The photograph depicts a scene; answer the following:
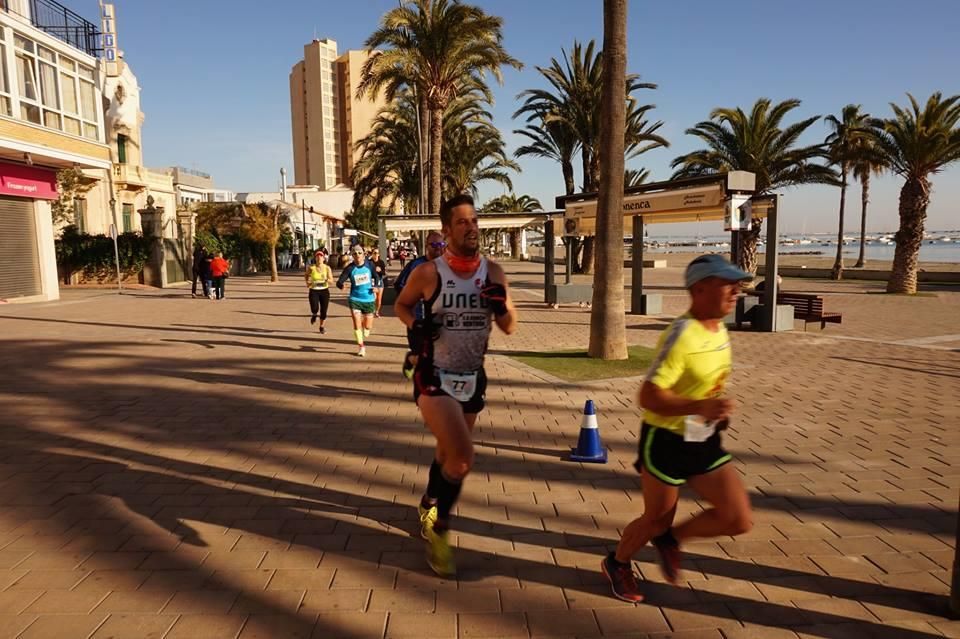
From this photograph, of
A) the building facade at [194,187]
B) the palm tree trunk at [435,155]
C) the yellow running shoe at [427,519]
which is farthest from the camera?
the building facade at [194,187]

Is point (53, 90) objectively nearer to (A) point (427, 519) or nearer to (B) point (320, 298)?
(B) point (320, 298)

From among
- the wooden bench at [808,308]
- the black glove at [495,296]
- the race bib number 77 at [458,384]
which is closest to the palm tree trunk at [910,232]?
the wooden bench at [808,308]

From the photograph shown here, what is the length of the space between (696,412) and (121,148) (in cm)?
4002

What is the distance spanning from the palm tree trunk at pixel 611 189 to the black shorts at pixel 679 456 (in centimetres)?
664

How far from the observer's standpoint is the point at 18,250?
20.4m

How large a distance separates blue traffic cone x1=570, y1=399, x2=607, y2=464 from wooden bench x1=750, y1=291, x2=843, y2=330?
948 cm

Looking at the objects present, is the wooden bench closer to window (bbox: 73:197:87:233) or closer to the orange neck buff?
the orange neck buff

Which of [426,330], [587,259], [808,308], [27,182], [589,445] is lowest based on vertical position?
[589,445]

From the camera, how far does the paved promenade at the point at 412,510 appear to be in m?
3.00

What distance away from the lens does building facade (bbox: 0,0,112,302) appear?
59.3 feet

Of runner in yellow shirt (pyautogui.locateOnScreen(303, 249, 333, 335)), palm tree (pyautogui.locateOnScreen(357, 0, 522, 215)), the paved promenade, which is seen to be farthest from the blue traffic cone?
palm tree (pyautogui.locateOnScreen(357, 0, 522, 215))

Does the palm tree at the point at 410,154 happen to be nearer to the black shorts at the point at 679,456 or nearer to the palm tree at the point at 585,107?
the palm tree at the point at 585,107

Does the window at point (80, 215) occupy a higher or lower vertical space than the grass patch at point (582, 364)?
higher

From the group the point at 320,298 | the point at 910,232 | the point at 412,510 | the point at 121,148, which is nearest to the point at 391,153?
the point at 121,148
